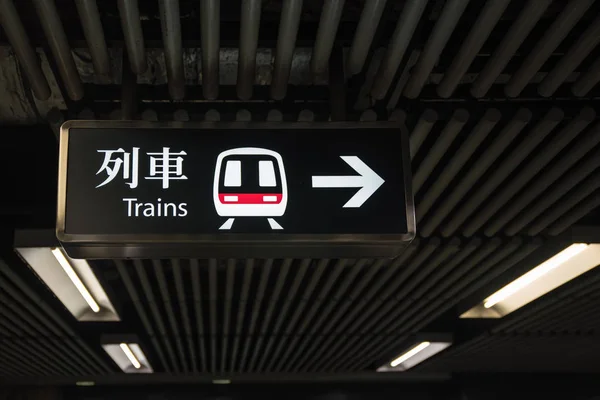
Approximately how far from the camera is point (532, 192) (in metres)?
3.64

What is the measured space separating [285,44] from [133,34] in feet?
1.84

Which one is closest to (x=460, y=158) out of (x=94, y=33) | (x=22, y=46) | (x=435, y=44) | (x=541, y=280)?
(x=435, y=44)

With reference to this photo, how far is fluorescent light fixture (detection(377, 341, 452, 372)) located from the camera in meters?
7.50

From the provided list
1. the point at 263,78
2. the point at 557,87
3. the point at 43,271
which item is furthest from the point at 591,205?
the point at 43,271

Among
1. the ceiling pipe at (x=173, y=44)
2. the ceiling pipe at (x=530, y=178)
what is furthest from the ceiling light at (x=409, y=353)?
the ceiling pipe at (x=173, y=44)

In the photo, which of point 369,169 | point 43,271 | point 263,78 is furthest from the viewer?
point 43,271

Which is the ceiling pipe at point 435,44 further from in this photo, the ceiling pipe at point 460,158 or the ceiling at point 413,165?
the ceiling pipe at point 460,158

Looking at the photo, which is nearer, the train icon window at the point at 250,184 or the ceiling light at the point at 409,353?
the train icon window at the point at 250,184

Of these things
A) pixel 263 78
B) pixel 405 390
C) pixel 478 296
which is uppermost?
pixel 263 78

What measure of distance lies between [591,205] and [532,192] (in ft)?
1.49

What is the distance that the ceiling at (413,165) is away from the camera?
256cm

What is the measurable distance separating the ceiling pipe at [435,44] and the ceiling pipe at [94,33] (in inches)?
47.3

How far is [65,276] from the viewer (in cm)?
495

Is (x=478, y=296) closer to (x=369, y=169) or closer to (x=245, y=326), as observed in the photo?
(x=245, y=326)
